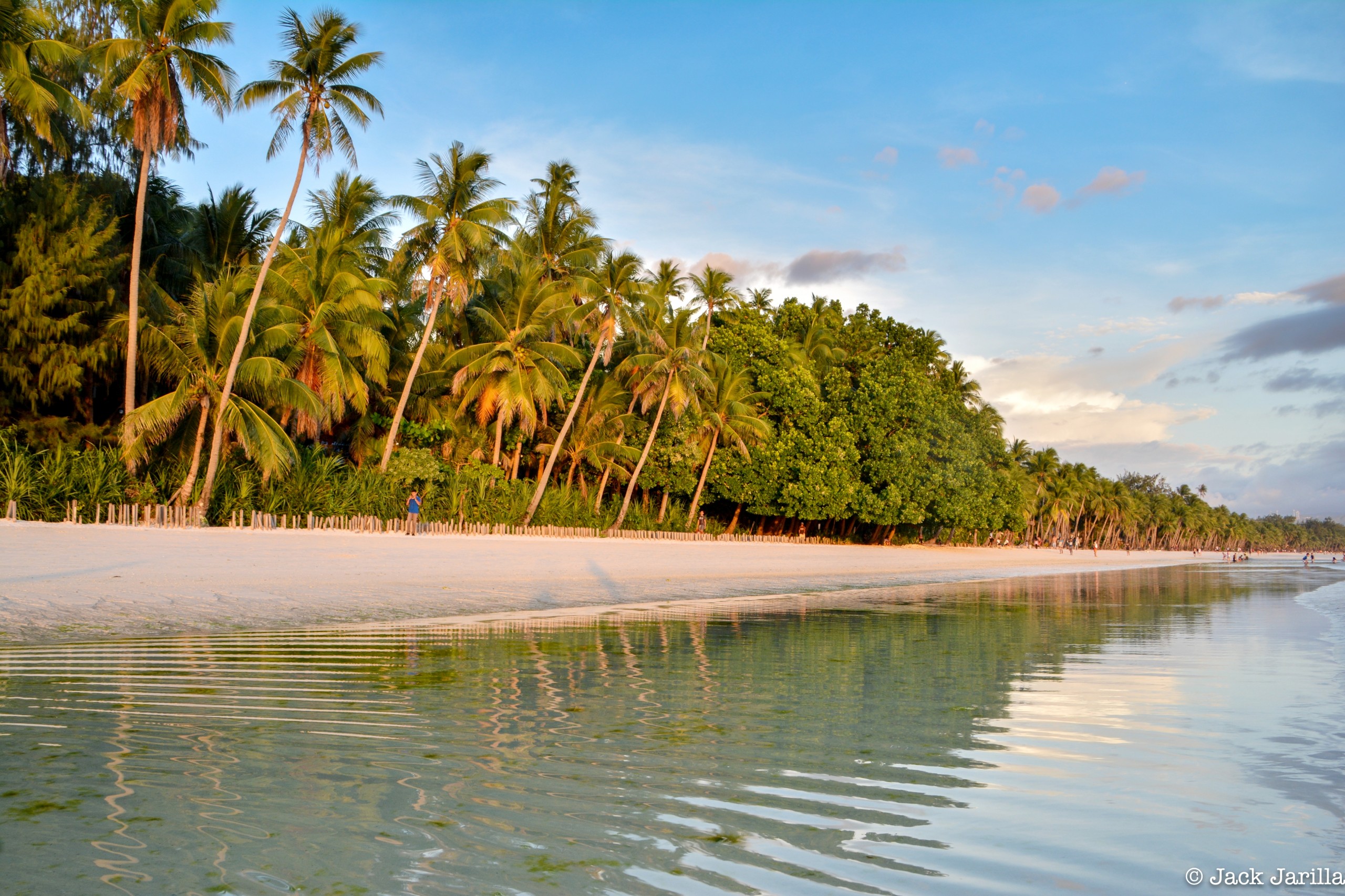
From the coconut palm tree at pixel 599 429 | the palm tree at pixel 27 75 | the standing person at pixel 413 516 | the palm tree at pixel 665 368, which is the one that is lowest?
the standing person at pixel 413 516

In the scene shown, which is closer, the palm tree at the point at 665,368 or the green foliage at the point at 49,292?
the green foliage at the point at 49,292

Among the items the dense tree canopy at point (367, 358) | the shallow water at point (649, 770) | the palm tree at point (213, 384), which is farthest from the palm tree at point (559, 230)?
the shallow water at point (649, 770)

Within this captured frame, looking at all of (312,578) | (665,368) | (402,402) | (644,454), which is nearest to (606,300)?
(665,368)

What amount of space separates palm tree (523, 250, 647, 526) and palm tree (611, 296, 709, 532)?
3.99ft

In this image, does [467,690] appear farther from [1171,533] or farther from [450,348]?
[1171,533]

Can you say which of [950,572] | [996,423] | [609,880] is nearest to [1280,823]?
[609,880]

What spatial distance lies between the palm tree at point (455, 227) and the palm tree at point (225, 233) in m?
4.79

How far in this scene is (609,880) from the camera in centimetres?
267

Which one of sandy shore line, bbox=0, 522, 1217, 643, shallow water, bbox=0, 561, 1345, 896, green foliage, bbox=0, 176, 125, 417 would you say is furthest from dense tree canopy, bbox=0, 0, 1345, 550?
shallow water, bbox=0, 561, 1345, 896

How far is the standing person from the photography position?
22453 millimetres

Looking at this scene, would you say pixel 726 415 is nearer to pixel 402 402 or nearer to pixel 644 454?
pixel 644 454

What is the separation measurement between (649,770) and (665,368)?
29360 mm

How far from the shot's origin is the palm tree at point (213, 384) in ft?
64.0

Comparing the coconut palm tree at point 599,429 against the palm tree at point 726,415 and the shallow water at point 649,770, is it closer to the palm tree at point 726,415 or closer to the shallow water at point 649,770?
the palm tree at point 726,415
